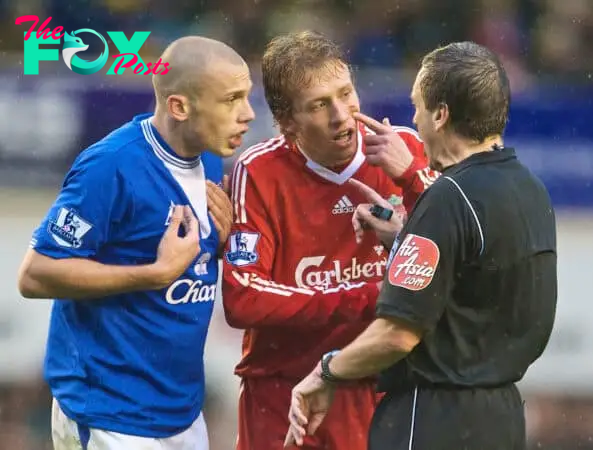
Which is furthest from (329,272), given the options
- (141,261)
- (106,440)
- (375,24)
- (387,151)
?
(375,24)

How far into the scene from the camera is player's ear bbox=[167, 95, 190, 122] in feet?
14.3

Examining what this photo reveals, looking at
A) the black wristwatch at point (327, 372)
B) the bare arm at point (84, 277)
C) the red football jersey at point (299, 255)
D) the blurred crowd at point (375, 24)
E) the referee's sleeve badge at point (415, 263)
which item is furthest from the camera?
the blurred crowd at point (375, 24)

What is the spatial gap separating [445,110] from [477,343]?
0.67 meters

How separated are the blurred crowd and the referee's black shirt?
232 inches

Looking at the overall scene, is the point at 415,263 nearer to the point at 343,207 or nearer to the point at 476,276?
the point at 476,276

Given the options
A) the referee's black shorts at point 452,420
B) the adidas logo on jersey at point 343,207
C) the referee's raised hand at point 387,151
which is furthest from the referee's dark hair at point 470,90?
the adidas logo on jersey at point 343,207

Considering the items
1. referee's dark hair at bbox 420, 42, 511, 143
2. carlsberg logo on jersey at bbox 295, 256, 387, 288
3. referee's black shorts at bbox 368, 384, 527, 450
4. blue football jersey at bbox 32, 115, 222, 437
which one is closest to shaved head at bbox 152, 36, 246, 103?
blue football jersey at bbox 32, 115, 222, 437

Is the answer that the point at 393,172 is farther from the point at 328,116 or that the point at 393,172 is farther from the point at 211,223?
the point at 211,223

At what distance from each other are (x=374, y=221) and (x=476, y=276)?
28.1 inches

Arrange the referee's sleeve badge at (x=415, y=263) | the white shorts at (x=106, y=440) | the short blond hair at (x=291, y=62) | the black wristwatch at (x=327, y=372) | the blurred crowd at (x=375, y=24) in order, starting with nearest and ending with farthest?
1. the referee's sleeve badge at (x=415, y=263)
2. the black wristwatch at (x=327, y=372)
3. the white shorts at (x=106, y=440)
4. the short blond hair at (x=291, y=62)
5. the blurred crowd at (x=375, y=24)

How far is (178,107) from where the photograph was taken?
4.36m

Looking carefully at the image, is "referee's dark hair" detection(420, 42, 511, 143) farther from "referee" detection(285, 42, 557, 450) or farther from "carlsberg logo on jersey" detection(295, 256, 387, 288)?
"carlsberg logo on jersey" detection(295, 256, 387, 288)

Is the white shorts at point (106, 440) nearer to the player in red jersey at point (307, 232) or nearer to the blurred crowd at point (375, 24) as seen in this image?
the player in red jersey at point (307, 232)

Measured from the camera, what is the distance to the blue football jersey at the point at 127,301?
4.18 meters
